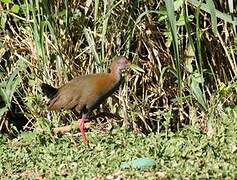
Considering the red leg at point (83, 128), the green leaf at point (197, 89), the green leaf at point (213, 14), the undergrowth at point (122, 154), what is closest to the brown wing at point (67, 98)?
the red leg at point (83, 128)

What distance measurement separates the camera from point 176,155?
4.76 m

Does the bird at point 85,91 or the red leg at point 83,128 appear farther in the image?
the bird at point 85,91

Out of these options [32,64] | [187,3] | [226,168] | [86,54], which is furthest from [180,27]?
[226,168]

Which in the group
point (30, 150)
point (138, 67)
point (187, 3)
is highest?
point (187, 3)

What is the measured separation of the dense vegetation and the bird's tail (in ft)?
0.69

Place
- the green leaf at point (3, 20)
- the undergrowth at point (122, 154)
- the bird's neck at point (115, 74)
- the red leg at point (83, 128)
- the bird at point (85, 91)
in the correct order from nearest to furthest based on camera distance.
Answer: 1. the undergrowth at point (122, 154)
2. the red leg at point (83, 128)
3. the bird at point (85, 91)
4. the bird's neck at point (115, 74)
5. the green leaf at point (3, 20)

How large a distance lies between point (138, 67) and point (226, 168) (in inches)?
70.1

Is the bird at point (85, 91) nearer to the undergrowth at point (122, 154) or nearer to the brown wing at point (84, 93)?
the brown wing at point (84, 93)

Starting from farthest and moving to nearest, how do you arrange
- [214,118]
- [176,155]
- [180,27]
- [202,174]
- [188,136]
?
[180,27]
[214,118]
[188,136]
[176,155]
[202,174]

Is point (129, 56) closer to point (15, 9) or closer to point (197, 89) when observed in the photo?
point (197, 89)

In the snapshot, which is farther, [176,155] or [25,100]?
[25,100]

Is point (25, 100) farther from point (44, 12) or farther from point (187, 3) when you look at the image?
point (187, 3)

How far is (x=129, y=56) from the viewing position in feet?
20.2

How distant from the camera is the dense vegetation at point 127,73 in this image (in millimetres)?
5582
